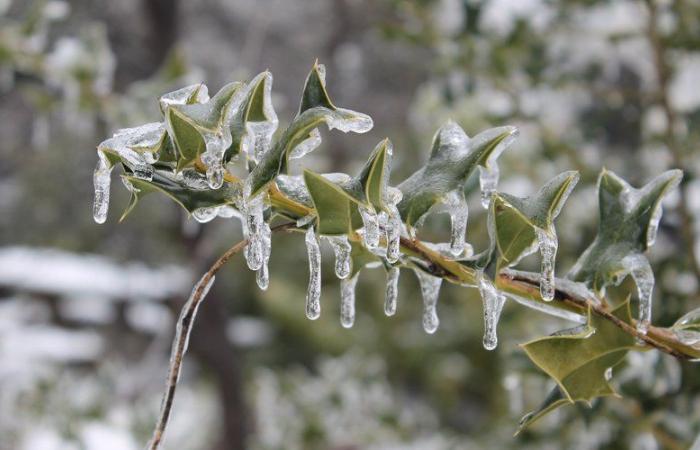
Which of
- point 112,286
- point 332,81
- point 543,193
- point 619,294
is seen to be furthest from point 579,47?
point 112,286

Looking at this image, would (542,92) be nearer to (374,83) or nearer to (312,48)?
(312,48)

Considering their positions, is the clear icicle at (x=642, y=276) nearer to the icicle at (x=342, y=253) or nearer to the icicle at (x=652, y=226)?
the icicle at (x=652, y=226)

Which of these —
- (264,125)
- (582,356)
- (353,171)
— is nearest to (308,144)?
(264,125)

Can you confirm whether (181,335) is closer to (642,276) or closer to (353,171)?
(642,276)

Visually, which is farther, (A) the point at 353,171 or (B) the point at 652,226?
(A) the point at 353,171

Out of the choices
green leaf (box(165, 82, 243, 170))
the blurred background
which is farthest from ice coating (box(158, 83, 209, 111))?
the blurred background

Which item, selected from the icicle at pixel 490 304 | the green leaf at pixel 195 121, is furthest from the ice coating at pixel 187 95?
the icicle at pixel 490 304
